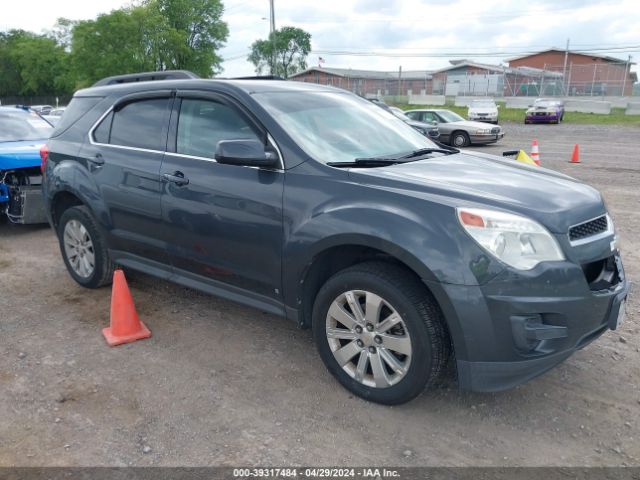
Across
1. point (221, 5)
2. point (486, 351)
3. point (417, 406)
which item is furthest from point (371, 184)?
point (221, 5)

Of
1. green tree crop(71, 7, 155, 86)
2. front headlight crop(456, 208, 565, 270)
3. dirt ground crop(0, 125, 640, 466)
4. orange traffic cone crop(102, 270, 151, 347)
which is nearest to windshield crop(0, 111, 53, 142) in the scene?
dirt ground crop(0, 125, 640, 466)

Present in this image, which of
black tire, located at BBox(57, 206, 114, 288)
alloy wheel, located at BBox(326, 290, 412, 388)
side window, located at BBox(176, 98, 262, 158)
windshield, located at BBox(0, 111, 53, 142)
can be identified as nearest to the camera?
alloy wheel, located at BBox(326, 290, 412, 388)

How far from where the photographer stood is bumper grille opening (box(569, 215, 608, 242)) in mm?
2850

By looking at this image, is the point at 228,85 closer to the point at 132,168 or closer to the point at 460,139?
the point at 132,168

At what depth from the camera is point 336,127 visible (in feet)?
12.4

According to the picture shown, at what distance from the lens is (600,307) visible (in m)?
2.83

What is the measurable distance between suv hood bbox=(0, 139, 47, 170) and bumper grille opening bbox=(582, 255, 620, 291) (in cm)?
665

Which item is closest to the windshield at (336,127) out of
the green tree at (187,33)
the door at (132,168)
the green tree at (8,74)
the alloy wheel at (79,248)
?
the door at (132,168)

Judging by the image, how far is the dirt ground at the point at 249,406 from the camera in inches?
109

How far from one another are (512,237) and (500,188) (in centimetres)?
45

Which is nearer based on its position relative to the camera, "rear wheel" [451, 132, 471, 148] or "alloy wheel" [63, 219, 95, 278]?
"alloy wheel" [63, 219, 95, 278]

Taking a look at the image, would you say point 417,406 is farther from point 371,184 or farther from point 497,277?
point 371,184

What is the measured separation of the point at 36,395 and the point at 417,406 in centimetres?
233

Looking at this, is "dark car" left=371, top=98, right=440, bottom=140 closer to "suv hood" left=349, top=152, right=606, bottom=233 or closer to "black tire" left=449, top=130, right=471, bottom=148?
"black tire" left=449, top=130, right=471, bottom=148
